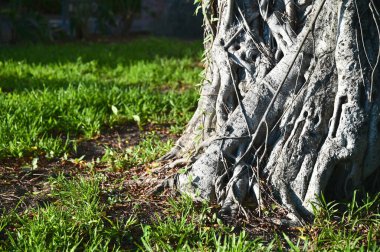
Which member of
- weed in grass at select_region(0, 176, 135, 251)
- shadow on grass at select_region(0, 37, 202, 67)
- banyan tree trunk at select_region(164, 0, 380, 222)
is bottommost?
shadow on grass at select_region(0, 37, 202, 67)

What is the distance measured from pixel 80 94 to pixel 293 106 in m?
2.86

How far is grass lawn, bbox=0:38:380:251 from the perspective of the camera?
290 centimetres

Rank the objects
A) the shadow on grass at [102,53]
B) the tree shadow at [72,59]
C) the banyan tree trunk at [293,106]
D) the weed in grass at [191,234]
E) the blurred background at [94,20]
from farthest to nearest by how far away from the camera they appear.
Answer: the blurred background at [94,20], the shadow on grass at [102,53], the tree shadow at [72,59], the banyan tree trunk at [293,106], the weed in grass at [191,234]

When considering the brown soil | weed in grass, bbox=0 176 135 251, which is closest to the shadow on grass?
the brown soil

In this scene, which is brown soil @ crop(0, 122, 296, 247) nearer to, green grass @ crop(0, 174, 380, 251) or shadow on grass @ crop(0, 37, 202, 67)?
green grass @ crop(0, 174, 380, 251)

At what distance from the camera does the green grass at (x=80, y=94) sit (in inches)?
181

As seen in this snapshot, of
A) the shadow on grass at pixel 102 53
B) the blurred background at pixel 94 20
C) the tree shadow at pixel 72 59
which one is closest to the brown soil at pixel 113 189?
the tree shadow at pixel 72 59

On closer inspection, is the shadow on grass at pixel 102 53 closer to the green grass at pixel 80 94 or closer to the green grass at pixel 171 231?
the green grass at pixel 80 94

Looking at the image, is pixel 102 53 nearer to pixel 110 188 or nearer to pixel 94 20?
pixel 94 20

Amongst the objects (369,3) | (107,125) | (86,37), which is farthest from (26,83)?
(86,37)

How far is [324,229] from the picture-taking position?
2916 mm

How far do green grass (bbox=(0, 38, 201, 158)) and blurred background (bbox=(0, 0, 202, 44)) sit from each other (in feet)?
8.33

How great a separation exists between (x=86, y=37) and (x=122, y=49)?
3.15 m

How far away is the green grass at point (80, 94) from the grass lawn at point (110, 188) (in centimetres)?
1
